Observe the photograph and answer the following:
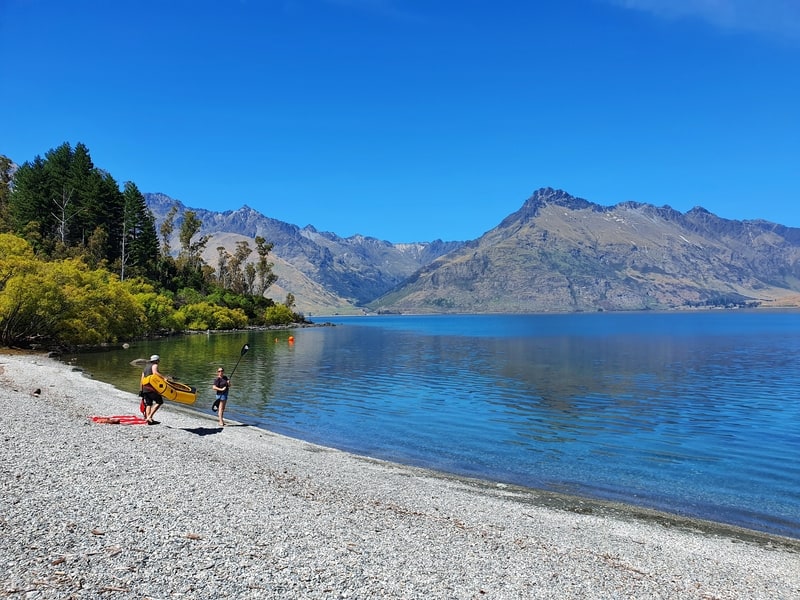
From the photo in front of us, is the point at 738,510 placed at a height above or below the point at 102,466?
below

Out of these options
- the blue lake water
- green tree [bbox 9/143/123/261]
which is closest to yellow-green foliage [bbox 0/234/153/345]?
the blue lake water

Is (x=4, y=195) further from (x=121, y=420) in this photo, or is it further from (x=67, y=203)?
(x=121, y=420)

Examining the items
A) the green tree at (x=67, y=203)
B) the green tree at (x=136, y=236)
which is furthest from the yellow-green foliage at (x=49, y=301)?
the green tree at (x=136, y=236)

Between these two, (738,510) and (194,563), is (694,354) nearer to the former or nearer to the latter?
(738,510)

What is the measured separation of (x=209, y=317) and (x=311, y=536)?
494ft

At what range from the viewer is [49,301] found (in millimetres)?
62219

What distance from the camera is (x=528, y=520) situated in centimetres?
1694

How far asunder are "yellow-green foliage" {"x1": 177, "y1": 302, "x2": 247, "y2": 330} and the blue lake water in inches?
2679

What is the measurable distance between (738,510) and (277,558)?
58.3ft

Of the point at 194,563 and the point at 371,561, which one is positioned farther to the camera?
the point at 371,561

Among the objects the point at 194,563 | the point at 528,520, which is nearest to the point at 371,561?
the point at 194,563

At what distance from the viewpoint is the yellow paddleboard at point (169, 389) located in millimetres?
27125

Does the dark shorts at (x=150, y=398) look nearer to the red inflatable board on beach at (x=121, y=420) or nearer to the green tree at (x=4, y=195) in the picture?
the red inflatable board on beach at (x=121, y=420)

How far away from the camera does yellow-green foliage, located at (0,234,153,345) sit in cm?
5922
